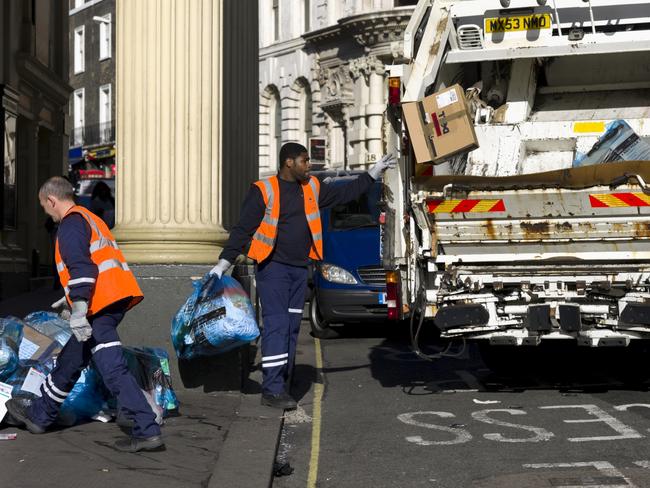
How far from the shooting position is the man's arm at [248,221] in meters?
8.70

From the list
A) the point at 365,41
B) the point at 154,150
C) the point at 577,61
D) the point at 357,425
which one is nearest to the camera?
the point at 357,425

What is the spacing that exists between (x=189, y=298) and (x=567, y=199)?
2.59 metres

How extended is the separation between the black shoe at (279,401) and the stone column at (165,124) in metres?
1.40

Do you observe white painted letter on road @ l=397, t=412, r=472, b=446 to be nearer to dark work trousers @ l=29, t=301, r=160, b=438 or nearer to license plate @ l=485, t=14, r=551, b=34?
dark work trousers @ l=29, t=301, r=160, b=438

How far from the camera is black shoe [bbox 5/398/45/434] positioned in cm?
739

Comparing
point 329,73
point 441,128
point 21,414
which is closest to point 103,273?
point 21,414

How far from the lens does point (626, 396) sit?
9.02m

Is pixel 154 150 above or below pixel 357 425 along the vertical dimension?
above

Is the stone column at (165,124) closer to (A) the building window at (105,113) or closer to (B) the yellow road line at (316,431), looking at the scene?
(B) the yellow road line at (316,431)

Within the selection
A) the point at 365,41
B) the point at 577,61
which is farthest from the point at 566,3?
the point at 365,41

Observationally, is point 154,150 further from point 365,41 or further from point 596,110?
point 365,41

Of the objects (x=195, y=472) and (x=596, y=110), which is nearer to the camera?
(x=195, y=472)

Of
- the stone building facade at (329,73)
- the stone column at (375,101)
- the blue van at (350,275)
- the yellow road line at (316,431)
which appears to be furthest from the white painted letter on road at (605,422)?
the stone column at (375,101)

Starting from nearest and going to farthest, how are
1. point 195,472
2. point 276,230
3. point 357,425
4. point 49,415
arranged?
1. point 195,472
2. point 49,415
3. point 357,425
4. point 276,230
